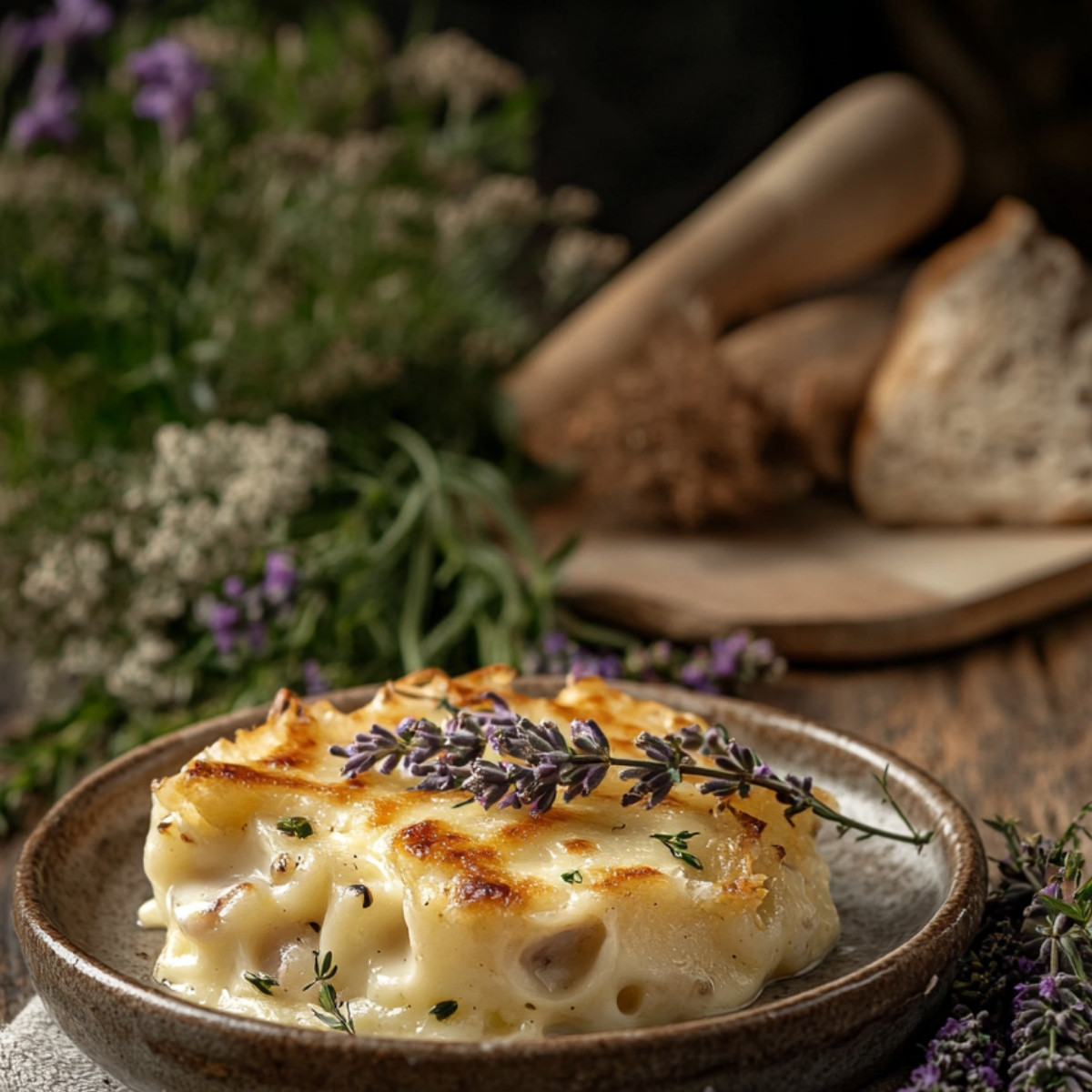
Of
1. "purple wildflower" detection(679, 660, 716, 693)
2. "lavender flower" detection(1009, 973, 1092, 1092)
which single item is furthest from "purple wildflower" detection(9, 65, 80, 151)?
"lavender flower" detection(1009, 973, 1092, 1092)

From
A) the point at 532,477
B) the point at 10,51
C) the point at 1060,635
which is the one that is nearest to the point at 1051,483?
the point at 1060,635

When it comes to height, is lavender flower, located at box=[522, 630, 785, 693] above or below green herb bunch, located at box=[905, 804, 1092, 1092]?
below

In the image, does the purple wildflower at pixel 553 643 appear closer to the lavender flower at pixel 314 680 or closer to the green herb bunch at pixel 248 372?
the green herb bunch at pixel 248 372

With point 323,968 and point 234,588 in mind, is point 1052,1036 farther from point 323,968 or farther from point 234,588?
point 234,588

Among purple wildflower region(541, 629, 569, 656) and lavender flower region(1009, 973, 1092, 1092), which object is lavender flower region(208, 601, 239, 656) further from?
lavender flower region(1009, 973, 1092, 1092)

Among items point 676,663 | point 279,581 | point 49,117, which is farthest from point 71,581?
point 49,117
